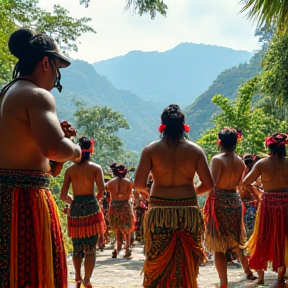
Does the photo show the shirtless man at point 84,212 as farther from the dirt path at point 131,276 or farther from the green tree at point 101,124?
the green tree at point 101,124

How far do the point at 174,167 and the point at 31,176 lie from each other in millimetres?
1724

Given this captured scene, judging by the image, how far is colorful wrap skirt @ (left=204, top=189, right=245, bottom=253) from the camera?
5594 mm

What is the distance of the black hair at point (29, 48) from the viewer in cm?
257

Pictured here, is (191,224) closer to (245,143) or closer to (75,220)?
(75,220)

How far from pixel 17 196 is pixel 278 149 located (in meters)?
3.72

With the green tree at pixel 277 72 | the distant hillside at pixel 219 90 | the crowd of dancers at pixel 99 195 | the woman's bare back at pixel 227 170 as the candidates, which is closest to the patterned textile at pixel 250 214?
the crowd of dancers at pixel 99 195

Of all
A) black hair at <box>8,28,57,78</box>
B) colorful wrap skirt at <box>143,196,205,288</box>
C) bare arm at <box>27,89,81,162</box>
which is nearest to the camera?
bare arm at <box>27,89,81,162</box>

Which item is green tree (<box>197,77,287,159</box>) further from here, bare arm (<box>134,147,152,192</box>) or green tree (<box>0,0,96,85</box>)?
bare arm (<box>134,147,152,192</box>)

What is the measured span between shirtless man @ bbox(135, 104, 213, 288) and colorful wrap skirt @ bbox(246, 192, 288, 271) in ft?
5.76

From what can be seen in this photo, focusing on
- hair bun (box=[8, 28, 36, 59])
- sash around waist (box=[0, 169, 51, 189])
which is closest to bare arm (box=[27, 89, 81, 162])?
sash around waist (box=[0, 169, 51, 189])

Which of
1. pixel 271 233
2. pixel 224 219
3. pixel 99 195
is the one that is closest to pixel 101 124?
pixel 99 195

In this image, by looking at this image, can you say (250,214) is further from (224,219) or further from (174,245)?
(174,245)

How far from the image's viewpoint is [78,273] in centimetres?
582

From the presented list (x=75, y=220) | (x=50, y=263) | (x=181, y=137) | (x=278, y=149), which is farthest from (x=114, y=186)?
(x=50, y=263)
